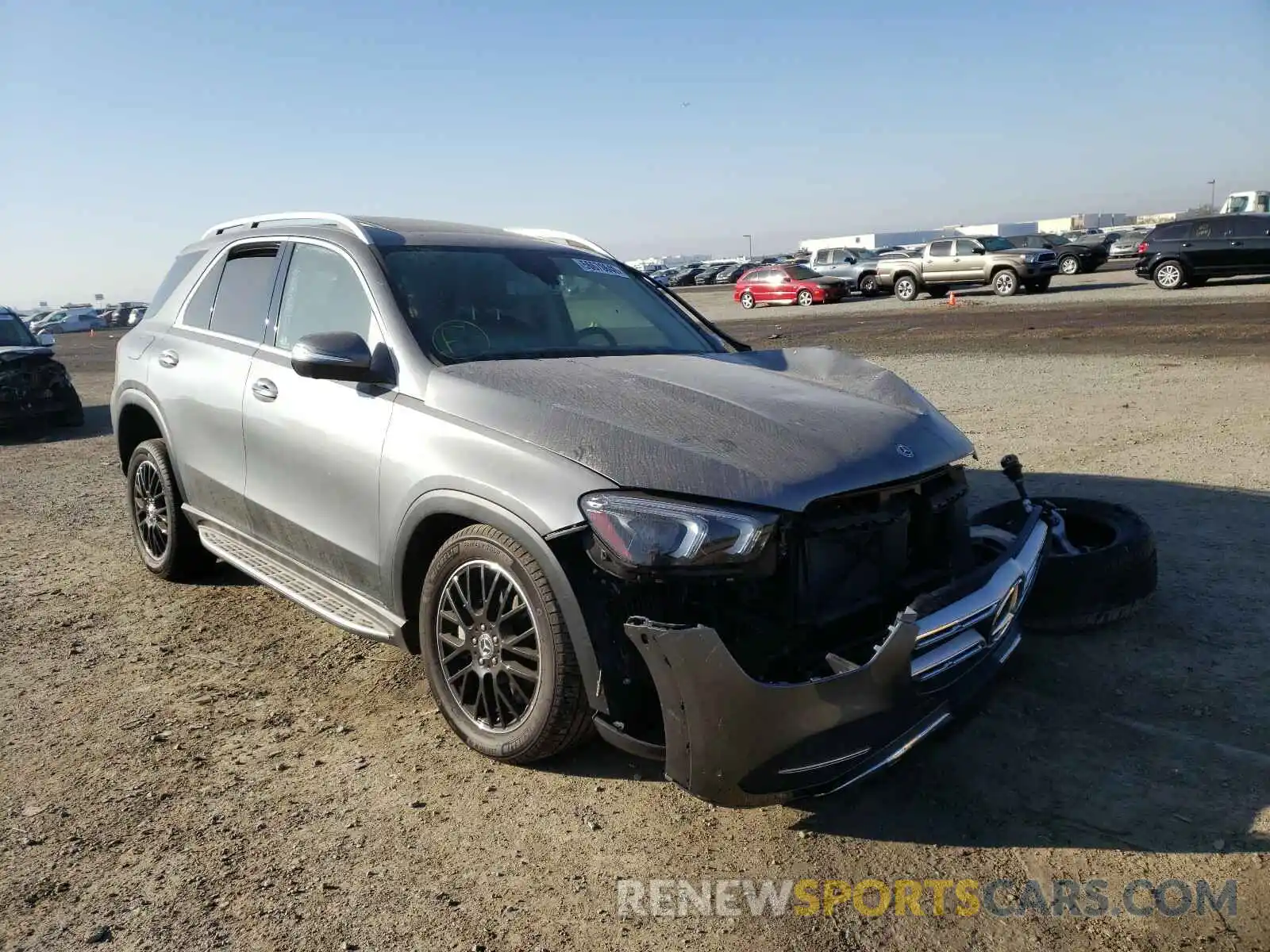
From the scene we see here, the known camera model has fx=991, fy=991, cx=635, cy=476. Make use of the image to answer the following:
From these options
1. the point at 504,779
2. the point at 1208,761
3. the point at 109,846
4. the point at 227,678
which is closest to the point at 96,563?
the point at 227,678

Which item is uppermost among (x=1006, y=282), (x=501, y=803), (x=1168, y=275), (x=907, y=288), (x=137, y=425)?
(x=137, y=425)

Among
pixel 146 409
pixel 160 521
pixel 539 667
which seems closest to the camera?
pixel 539 667

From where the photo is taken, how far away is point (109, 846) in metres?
3.03

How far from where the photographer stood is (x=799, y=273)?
33.7 m

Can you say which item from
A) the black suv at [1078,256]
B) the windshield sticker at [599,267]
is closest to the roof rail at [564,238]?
the windshield sticker at [599,267]

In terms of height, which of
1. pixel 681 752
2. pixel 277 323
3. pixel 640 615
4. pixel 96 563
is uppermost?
pixel 277 323

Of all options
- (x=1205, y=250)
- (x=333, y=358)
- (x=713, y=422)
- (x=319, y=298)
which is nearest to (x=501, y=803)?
(x=713, y=422)

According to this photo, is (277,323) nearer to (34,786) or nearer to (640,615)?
(34,786)

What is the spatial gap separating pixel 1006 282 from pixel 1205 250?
5.07 meters

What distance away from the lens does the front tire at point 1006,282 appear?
2811cm

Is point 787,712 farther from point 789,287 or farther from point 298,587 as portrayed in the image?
point 789,287

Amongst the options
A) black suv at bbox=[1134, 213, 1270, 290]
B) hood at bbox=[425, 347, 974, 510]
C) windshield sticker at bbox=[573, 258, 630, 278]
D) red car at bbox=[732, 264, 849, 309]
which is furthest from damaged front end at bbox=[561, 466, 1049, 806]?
red car at bbox=[732, 264, 849, 309]

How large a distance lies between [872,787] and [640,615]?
1074 mm

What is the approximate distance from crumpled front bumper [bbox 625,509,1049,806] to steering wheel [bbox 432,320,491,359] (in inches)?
60.0
